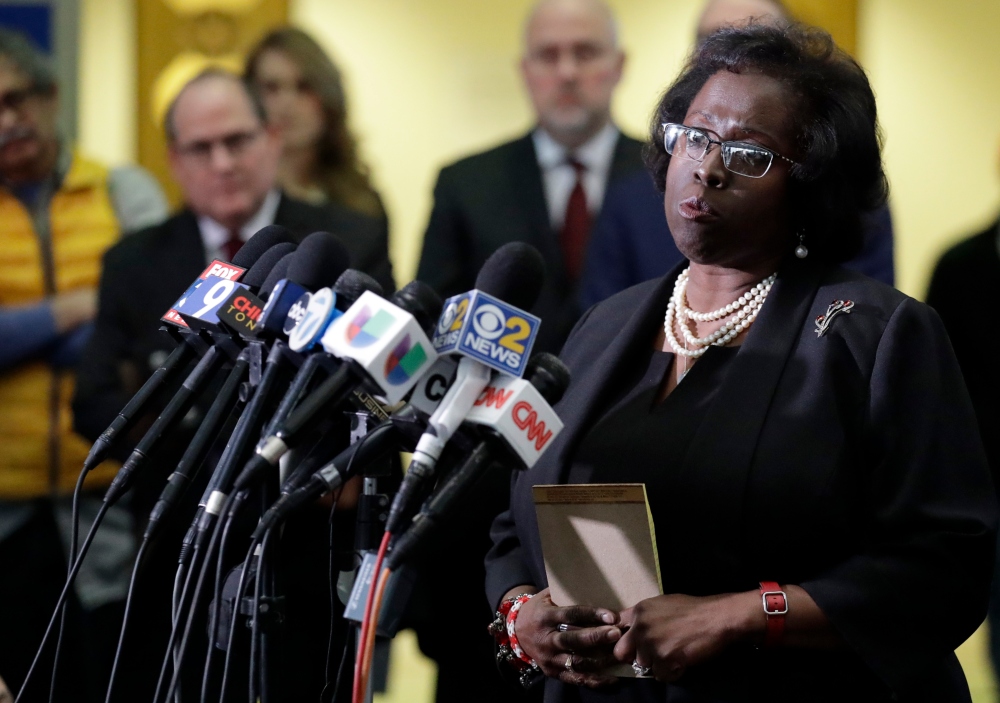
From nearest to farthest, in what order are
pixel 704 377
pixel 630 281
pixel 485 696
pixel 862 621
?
pixel 862 621 → pixel 704 377 → pixel 485 696 → pixel 630 281

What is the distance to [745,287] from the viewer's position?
7.13 feet

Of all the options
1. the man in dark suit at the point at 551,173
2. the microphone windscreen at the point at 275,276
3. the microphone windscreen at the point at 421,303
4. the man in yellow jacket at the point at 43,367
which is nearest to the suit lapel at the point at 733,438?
the microphone windscreen at the point at 421,303

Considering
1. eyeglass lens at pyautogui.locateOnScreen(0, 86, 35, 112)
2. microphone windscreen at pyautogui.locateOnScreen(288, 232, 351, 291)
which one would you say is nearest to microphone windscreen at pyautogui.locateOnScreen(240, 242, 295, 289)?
microphone windscreen at pyautogui.locateOnScreen(288, 232, 351, 291)

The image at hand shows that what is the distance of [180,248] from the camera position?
11.9ft

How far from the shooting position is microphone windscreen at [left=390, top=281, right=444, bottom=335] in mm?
1558

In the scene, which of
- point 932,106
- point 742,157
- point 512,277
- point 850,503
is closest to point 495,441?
point 512,277

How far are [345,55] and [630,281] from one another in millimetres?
3272

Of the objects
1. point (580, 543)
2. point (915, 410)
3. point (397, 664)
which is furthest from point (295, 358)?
point (397, 664)

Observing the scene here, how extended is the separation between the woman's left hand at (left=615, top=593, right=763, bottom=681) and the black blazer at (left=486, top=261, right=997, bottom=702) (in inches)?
3.1

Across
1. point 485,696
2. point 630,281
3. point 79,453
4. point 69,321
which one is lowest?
point 485,696

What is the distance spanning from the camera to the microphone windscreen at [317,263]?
1670 millimetres

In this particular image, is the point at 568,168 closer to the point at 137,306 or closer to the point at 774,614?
the point at 137,306

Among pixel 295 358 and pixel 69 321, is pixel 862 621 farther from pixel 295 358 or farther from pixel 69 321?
pixel 69 321

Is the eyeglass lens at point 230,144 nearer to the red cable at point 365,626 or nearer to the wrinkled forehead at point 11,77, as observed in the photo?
the wrinkled forehead at point 11,77
